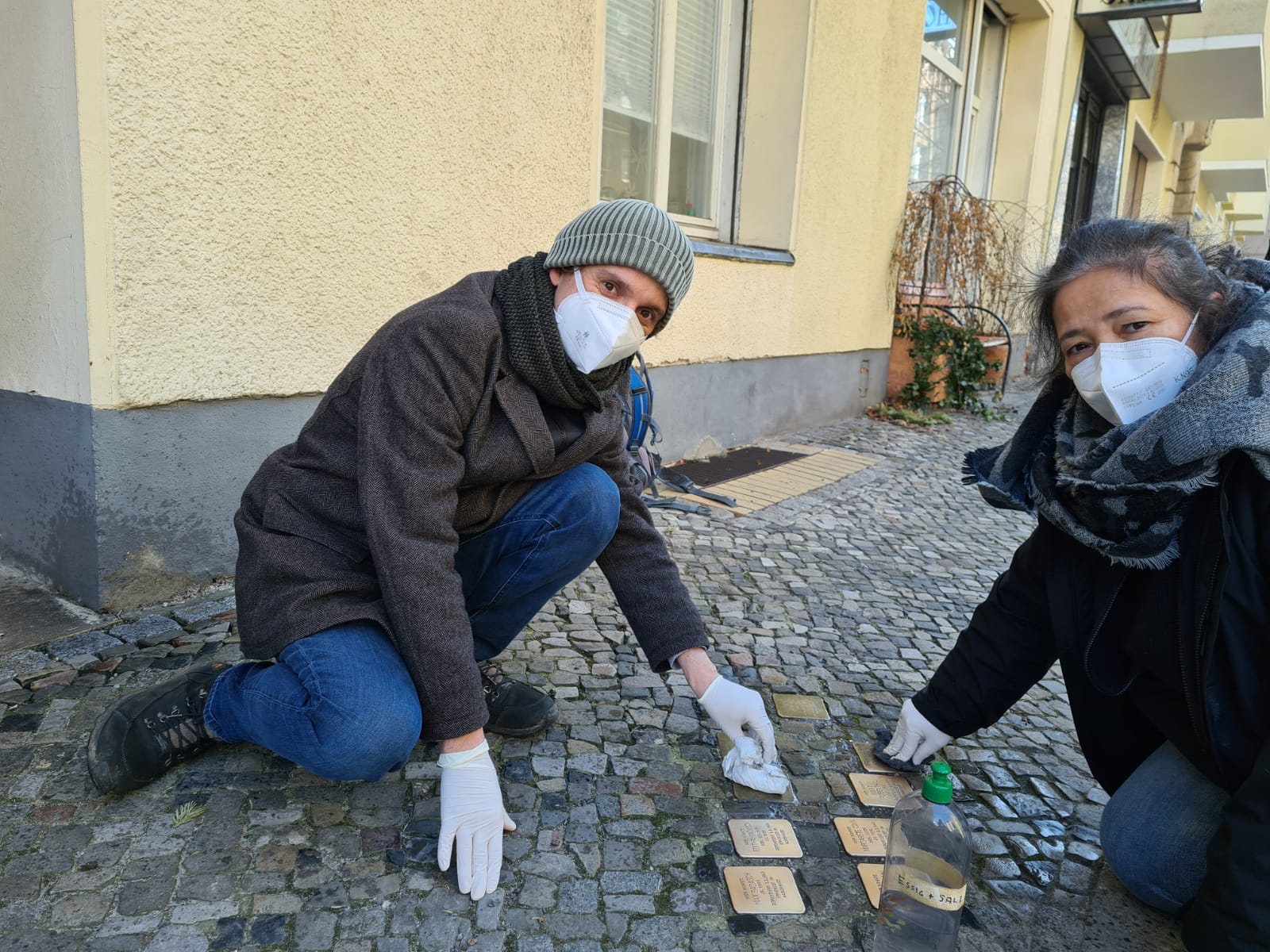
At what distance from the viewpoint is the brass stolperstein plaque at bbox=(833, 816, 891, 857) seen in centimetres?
180

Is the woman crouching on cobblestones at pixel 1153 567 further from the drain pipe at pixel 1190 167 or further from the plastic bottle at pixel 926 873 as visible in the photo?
the drain pipe at pixel 1190 167

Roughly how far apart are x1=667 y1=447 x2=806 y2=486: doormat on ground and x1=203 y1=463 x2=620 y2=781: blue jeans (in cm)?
267

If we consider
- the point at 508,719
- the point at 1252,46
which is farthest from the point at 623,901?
the point at 1252,46

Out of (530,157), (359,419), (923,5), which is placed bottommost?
(359,419)

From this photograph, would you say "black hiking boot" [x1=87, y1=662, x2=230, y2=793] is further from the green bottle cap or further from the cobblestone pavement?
the green bottle cap

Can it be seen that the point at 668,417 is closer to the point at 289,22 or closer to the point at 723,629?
the point at 723,629

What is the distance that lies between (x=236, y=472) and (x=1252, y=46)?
1420 centimetres

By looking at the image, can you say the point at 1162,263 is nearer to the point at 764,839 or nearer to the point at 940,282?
the point at 764,839

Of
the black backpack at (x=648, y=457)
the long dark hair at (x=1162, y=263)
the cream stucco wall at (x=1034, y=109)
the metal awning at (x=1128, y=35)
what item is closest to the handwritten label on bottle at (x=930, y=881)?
the long dark hair at (x=1162, y=263)

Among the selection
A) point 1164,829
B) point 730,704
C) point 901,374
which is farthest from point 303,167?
point 901,374

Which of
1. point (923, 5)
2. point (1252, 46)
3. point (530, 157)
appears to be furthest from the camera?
point (1252, 46)

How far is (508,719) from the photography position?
6.87ft

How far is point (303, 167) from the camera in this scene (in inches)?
108

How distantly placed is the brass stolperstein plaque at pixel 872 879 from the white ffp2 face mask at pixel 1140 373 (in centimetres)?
97
